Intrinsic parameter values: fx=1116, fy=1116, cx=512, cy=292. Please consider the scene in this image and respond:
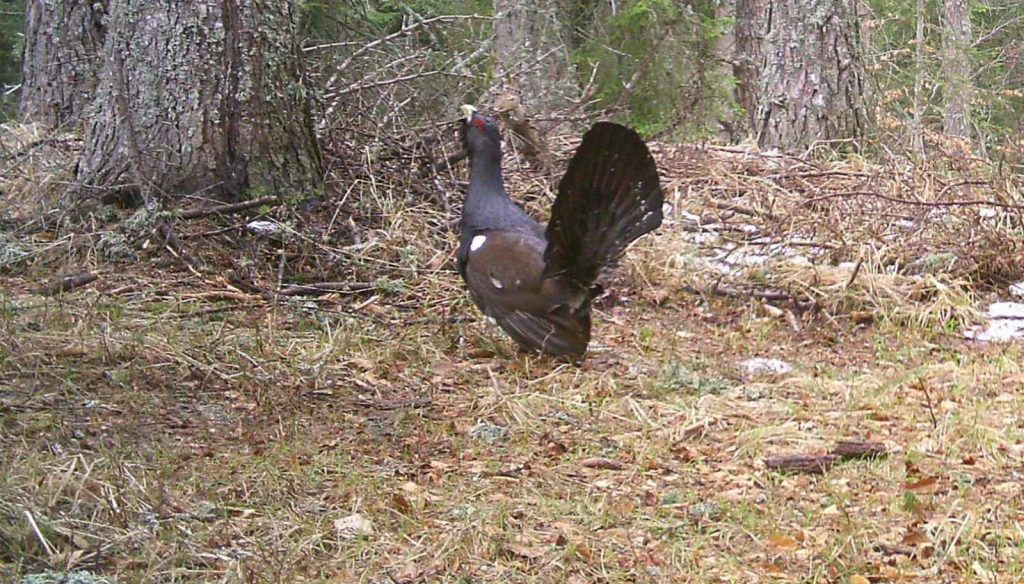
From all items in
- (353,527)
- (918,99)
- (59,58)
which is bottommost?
(918,99)

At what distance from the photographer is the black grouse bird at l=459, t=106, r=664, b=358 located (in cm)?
509

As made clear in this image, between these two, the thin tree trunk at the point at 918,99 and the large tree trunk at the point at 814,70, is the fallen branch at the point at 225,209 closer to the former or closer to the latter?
the thin tree trunk at the point at 918,99

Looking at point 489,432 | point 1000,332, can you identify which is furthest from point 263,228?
point 1000,332

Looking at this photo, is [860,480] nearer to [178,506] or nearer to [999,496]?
[999,496]

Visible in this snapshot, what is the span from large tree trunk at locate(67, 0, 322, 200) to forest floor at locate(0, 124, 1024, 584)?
1.23ft

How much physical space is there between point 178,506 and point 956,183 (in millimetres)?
5565

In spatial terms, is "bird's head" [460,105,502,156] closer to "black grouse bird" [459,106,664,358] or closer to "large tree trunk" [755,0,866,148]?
"black grouse bird" [459,106,664,358]

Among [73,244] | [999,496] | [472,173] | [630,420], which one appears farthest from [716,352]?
[73,244]

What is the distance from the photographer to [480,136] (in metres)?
6.35

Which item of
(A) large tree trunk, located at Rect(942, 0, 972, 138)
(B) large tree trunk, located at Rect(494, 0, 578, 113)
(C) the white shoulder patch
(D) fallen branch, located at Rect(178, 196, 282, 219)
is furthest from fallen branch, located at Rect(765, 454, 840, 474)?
(A) large tree trunk, located at Rect(942, 0, 972, 138)

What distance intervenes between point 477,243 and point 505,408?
4.24 ft

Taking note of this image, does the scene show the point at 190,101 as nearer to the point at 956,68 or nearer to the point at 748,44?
the point at 748,44

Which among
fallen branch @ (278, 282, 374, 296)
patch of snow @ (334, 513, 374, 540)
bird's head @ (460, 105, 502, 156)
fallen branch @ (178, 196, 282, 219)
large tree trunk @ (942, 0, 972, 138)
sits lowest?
large tree trunk @ (942, 0, 972, 138)

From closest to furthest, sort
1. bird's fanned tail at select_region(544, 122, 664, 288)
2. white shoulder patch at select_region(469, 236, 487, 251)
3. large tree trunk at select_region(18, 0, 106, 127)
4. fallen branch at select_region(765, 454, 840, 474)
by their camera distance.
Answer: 1. fallen branch at select_region(765, 454, 840, 474)
2. bird's fanned tail at select_region(544, 122, 664, 288)
3. white shoulder patch at select_region(469, 236, 487, 251)
4. large tree trunk at select_region(18, 0, 106, 127)
